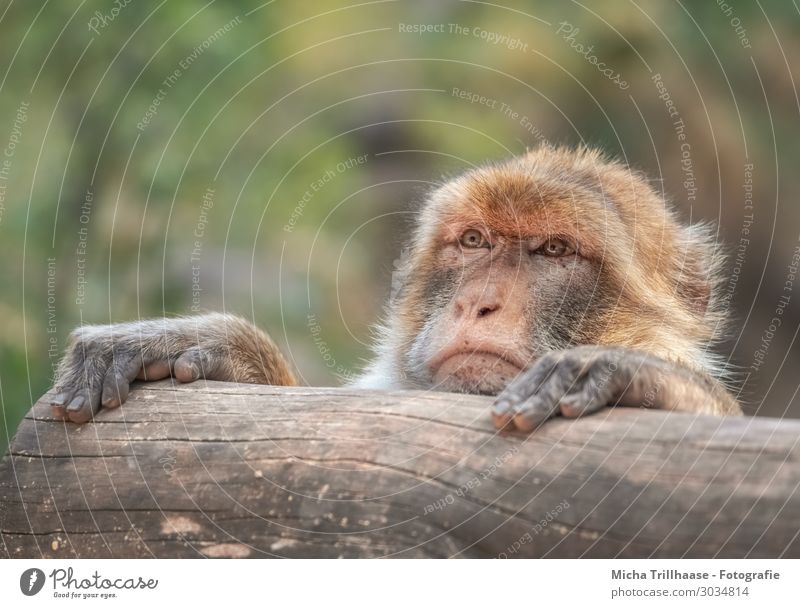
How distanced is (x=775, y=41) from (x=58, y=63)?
7801 millimetres

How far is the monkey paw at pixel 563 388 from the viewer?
3572mm

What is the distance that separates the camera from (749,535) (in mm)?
3141

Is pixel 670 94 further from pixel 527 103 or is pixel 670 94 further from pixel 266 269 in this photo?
pixel 266 269

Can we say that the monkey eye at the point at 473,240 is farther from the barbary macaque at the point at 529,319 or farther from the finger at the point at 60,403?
the finger at the point at 60,403

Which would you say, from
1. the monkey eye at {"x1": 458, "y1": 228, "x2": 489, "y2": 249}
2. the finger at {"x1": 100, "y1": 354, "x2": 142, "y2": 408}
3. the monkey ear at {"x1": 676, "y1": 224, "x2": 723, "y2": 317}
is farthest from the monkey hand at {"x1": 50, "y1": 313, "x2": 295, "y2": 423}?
the monkey ear at {"x1": 676, "y1": 224, "x2": 723, "y2": 317}

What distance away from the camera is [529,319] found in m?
4.59

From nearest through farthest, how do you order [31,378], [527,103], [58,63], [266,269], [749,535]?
[749,535] → [31,378] → [58,63] → [266,269] → [527,103]

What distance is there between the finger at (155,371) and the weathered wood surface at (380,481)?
0.11m

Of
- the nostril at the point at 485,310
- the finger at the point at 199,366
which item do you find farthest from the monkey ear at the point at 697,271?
the finger at the point at 199,366

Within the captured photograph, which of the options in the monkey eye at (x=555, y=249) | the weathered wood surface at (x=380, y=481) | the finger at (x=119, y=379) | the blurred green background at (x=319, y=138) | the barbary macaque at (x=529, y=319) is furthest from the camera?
the blurred green background at (x=319, y=138)

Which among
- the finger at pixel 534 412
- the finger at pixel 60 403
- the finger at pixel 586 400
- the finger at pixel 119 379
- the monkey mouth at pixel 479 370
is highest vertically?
the finger at pixel 586 400

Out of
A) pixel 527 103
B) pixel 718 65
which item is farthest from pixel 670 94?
pixel 527 103

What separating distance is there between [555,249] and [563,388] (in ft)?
4.86

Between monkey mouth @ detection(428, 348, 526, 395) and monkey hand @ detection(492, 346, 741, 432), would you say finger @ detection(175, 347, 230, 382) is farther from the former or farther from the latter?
monkey hand @ detection(492, 346, 741, 432)
